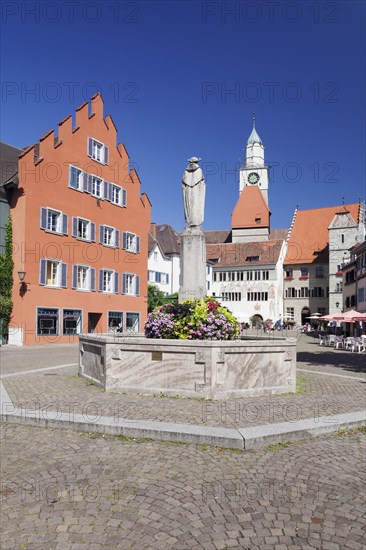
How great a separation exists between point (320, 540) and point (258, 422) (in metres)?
3.63

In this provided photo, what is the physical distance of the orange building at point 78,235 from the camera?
28.3m

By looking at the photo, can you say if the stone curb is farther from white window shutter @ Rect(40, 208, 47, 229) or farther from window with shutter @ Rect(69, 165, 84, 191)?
window with shutter @ Rect(69, 165, 84, 191)

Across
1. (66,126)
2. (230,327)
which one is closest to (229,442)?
(230,327)

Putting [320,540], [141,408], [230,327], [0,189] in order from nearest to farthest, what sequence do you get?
[320,540], [141,408], [230,327], [0,189]

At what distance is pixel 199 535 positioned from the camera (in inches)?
158

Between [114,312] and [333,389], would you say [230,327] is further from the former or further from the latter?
[114,312]

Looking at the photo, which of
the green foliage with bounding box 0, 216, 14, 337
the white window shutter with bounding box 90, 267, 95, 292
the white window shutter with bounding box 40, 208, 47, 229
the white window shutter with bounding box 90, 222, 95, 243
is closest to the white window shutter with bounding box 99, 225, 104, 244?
the white window shutter with bounding box 90, 222, 95, 243

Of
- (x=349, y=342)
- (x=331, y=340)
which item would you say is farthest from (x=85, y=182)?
(x=349, y=342)

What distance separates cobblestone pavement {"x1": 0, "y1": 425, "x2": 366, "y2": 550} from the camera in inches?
157

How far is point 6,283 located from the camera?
27.8 metres

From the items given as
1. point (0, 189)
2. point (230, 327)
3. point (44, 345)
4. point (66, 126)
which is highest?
point (66, 126)

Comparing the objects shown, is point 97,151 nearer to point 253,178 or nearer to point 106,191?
point 106,191

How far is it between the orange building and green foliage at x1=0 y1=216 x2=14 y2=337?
1.04ft

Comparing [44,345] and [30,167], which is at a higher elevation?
[30,167]
